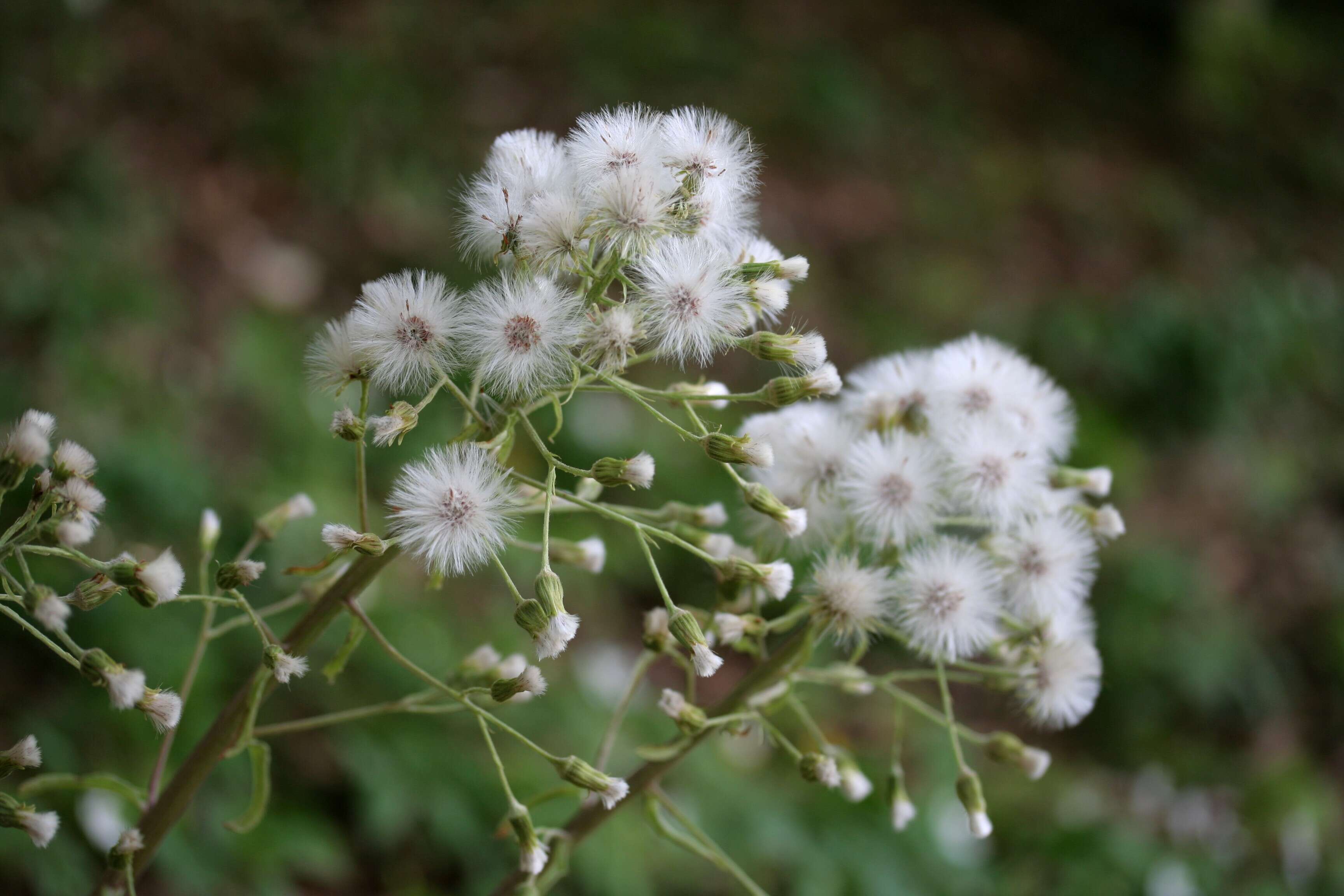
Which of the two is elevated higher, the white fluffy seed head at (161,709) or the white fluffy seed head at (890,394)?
the white fluffy seed head at (890,394)

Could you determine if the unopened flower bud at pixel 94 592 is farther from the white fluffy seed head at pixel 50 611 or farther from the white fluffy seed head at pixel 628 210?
the white fluffy seed head at pixel 628 210

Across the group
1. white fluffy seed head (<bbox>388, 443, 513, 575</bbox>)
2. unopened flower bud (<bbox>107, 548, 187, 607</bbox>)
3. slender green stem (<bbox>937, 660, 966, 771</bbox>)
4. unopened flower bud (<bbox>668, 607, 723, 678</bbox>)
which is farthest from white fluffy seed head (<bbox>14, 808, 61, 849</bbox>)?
slender green stem (<bbox>937, 660, 966, 771</bbox>)

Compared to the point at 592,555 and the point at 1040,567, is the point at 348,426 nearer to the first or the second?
the point at 592,555

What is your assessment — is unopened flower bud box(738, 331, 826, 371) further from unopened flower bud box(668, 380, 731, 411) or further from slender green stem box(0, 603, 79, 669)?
slender green stem box(0, 603, 79, 669)

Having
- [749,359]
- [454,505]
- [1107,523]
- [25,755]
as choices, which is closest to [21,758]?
[25,755]

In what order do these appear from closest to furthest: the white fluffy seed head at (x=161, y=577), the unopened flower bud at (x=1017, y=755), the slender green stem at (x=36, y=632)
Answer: the slender green stem at (x=36, y=632) < the white fluffy seed head at (x=161, y=577) < the unopened flower bud at (x=1017, y=755)

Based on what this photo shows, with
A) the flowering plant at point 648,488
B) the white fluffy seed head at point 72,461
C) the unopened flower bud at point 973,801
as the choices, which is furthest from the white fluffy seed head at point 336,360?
the unopened flower bud at point 973,801

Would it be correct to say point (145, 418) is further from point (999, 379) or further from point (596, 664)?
point (999, 379)
